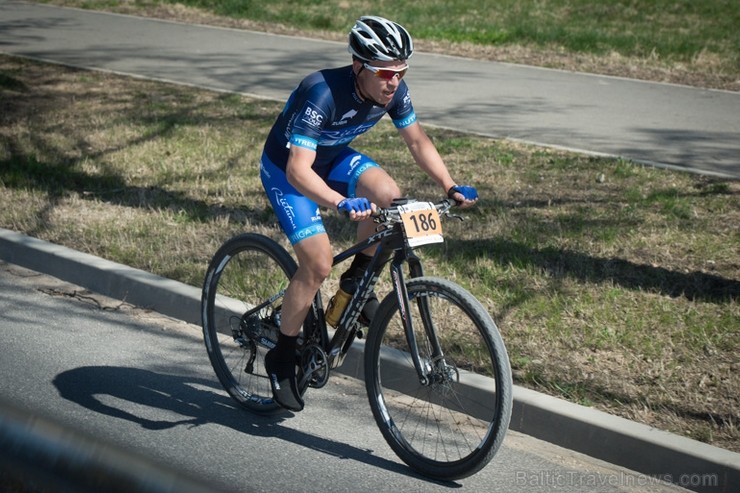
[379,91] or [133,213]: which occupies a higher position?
[379,91]

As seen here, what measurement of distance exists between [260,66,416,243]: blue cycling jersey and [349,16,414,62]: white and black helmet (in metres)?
0.22

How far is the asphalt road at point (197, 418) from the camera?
4.49 metres

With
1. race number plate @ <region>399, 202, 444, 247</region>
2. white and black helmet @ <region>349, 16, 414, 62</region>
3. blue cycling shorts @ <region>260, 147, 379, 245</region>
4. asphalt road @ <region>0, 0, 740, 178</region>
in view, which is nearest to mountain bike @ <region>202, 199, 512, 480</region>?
race number plate @ <region>399, 202, 444, 247</region>

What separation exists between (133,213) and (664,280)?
4056 millimetres

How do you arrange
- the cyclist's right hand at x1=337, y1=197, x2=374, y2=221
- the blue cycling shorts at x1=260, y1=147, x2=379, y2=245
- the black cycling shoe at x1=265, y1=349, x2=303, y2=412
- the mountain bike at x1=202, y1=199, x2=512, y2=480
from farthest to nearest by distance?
the black cycling shoe at x1=265, y1=349, x2=303, y2=412 → the blue cycling shorts at x1=260, y1=147, x2=379, y2=245 → the mountain bike at x1=202, y1=199, x2=512, y2=480 → the cyclist's right hand at x1=337, y1=197, x2=374, y2=221

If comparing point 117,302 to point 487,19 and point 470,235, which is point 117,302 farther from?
point 487,19

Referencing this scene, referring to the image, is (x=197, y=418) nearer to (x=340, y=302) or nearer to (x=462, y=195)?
(x=340, y=302)

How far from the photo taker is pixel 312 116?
4.51 metres

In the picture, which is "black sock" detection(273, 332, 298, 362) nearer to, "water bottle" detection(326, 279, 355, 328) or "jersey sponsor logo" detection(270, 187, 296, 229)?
"water bottle" detection(326, 279, 355, 328)

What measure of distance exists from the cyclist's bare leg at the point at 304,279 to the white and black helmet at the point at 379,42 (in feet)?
2.72

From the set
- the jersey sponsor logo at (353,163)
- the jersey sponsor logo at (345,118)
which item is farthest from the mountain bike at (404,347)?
the jersey sponsor logo at (345,118)

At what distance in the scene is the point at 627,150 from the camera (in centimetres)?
1038

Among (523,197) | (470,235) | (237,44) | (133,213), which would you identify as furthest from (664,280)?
(237,44)

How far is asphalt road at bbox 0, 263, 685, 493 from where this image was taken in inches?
177
